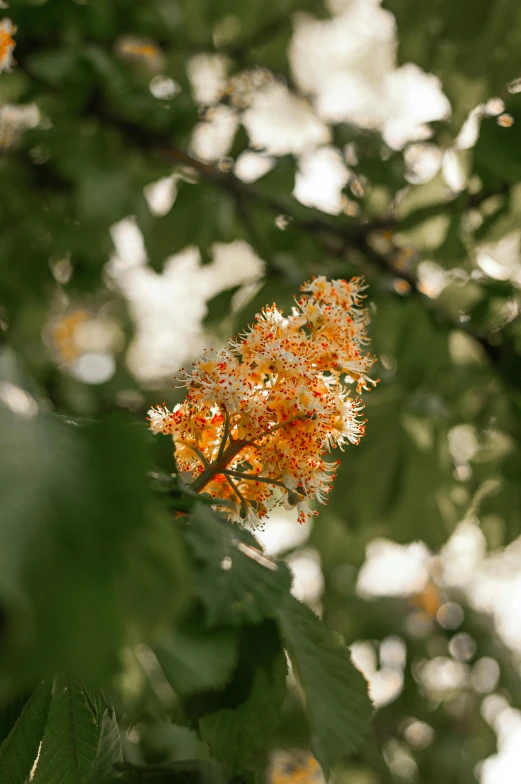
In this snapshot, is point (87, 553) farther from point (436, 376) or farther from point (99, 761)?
point (436, 376)

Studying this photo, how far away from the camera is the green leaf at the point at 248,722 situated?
0.77 meters

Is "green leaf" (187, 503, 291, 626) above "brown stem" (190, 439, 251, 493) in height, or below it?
below

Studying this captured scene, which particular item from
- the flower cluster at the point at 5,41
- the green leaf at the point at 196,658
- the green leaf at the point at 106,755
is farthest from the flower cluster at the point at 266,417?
the flower cluster at the point at 5,41

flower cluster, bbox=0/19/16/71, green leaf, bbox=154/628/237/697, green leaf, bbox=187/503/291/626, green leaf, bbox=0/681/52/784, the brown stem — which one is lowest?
green leaf, bbox=0/681/52/784

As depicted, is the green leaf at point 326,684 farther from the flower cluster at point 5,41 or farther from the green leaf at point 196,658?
the flower cluster at point 5,41

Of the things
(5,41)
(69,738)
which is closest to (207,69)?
(5,41)

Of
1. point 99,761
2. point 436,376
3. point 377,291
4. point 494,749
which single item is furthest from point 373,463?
point 494,749

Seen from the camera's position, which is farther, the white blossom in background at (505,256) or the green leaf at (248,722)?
the white blossom in background at (505,256)

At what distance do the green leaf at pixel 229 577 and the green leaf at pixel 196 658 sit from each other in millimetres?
25

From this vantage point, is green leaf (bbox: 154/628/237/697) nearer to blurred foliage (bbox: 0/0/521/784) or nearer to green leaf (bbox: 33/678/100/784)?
blurred foliage (bbox: 0/0/521/784)

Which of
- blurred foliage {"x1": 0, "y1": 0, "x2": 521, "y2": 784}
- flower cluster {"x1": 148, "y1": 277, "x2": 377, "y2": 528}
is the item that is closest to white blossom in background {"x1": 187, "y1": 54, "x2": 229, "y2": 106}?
blurred foliage {"x1": 0, "y1": 0, "x2": 521, "y2": 784}

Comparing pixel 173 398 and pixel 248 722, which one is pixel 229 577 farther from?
pixel 173 398

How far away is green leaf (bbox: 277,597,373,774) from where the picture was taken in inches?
27.6

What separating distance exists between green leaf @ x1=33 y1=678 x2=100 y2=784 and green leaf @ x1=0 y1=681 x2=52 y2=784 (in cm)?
2
